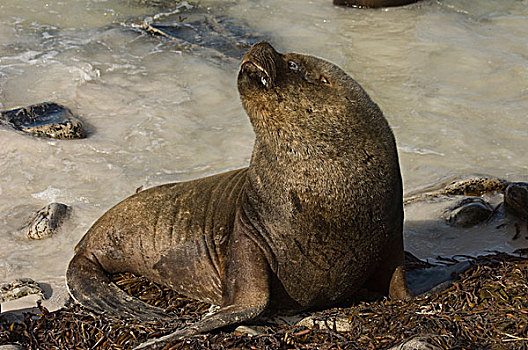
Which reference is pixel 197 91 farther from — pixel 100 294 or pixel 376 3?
pixel 100 294

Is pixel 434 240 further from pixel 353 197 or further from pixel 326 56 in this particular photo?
pixel 326 56

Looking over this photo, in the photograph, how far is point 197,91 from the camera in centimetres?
1054

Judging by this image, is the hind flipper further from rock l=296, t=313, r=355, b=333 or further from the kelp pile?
rock l=296, t=313, r=355, b=333

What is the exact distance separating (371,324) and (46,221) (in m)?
3.82

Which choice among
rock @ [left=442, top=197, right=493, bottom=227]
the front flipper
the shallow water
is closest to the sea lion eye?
the front flipper

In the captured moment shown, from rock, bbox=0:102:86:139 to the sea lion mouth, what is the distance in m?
5.31

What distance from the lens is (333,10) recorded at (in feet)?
47.9

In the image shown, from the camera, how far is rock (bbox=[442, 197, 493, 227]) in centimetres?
589

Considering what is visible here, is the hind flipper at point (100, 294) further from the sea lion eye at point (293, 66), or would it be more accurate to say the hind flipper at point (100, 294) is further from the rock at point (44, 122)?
the rock at point (44, 122)

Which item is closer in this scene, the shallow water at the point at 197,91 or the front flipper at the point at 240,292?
the front flipper at the point at 240,292

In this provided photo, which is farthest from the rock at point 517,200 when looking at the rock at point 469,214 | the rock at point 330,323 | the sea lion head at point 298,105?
the rock at point 330,323

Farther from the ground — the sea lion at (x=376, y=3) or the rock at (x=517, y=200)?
the sea lion at (x=376, y=3)

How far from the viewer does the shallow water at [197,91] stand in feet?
25.1

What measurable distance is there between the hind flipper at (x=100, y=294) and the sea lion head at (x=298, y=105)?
4.61 feet
